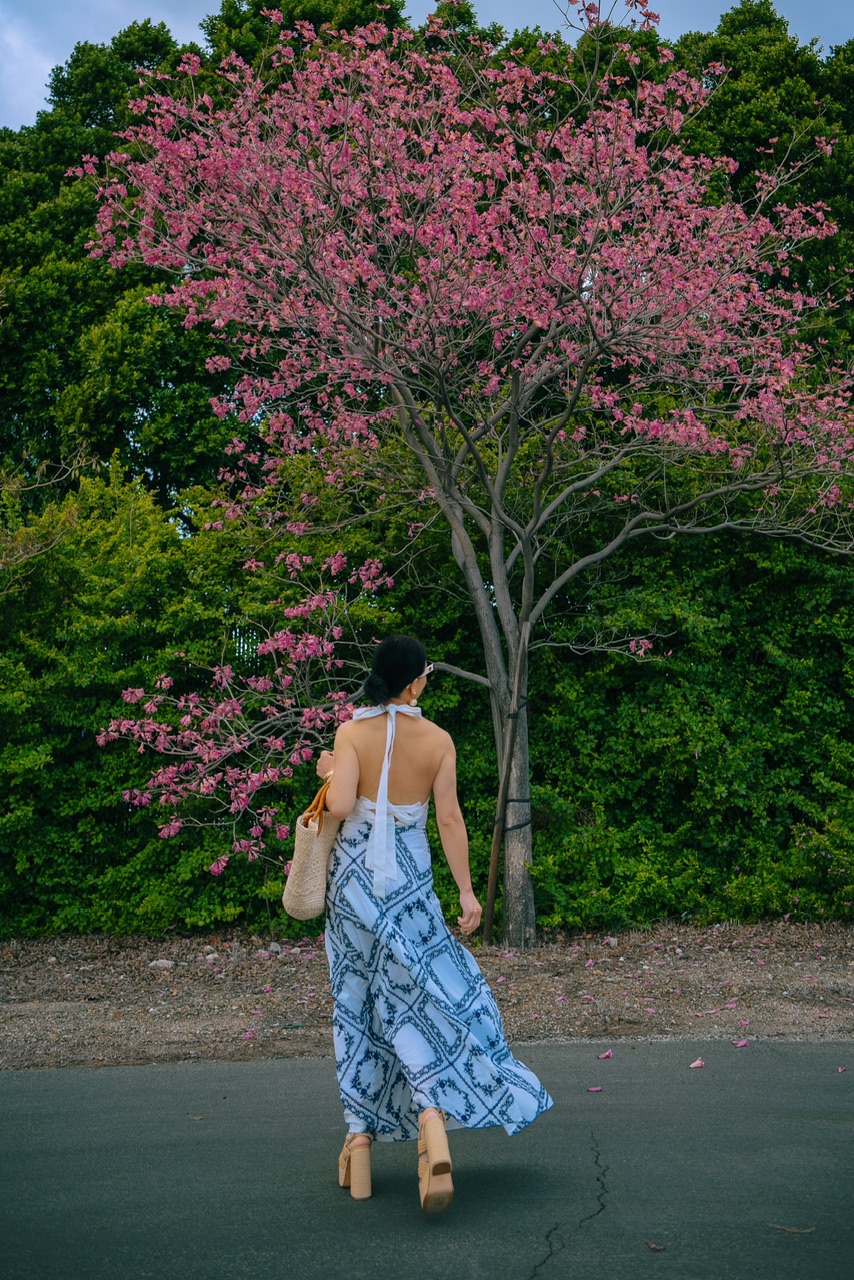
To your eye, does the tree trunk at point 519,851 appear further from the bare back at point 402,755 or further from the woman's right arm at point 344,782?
the woman's right arm at point 344,782

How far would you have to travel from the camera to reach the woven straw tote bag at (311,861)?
3828 mm

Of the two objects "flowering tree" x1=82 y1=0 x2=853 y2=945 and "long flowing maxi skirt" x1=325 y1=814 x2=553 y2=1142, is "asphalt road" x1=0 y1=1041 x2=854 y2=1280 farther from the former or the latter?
"flowering tree" x1=82 y1=0 x2=853 y2=945

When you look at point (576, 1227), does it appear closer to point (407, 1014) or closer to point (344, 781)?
point (407, 1014)

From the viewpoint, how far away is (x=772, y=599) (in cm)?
990

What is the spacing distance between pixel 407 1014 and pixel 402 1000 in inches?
1.9

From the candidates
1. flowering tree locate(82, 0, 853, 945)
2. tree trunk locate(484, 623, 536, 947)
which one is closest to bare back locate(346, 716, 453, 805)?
flowering tree locate(82, 0, 853, 945)

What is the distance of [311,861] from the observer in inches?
151

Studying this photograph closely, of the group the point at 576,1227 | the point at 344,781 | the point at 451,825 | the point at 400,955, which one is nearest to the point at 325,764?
the point at 344,781

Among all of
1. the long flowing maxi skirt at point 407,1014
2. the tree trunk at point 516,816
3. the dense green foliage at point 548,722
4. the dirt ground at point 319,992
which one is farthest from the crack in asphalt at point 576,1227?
the dense green foliage at point 548,722

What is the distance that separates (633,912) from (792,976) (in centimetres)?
208

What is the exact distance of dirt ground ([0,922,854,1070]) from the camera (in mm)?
5988

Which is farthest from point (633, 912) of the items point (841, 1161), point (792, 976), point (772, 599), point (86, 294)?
point (86, 294)

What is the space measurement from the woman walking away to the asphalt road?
10.9 inches

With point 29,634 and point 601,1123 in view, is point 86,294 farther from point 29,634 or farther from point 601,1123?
point 601,1123
